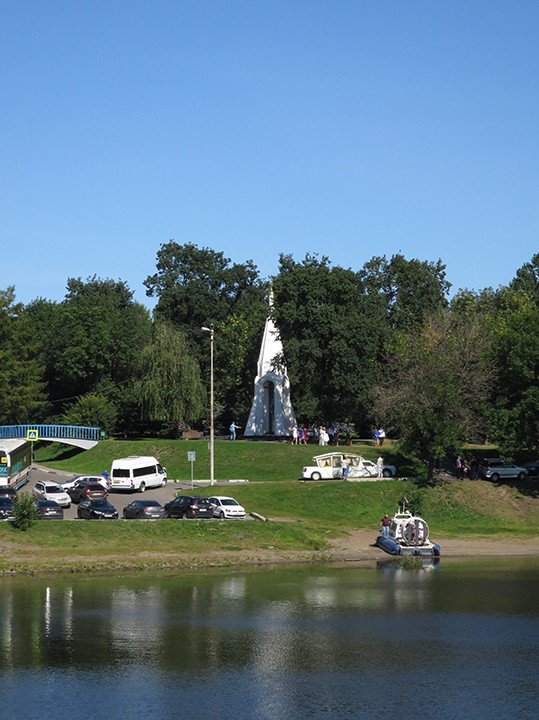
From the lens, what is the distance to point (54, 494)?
63.9 metres

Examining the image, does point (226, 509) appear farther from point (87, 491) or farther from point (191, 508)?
point (87, 491)

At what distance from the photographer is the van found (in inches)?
2808

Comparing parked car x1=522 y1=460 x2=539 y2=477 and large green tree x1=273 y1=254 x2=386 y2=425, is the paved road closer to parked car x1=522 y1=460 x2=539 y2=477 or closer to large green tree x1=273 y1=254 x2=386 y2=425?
large green tree x1=273 y1=254 x2=386 y2=425

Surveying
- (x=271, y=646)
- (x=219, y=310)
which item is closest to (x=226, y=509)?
(x=271, y=646)

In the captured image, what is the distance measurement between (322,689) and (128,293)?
409ft

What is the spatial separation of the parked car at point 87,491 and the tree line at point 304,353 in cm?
2208

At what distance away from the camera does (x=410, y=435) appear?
72.2 m

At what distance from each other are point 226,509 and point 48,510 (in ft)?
34.2

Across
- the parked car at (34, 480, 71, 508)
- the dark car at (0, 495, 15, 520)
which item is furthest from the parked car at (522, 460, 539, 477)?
the dark car at (0, 495, 15, 520)

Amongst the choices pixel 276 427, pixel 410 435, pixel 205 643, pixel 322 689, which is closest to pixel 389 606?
pixel 205 643

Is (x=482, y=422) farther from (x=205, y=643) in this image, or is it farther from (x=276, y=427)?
(x=205, y=643)

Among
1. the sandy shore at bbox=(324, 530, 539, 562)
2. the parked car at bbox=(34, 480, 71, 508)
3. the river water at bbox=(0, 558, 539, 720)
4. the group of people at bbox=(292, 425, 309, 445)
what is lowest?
the river water at bbox=(0, 558, 539, 720)

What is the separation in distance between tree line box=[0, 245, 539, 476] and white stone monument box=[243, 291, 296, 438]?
181 cm

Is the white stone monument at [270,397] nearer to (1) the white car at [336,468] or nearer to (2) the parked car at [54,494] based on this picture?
(1) the white car at [336,468]
